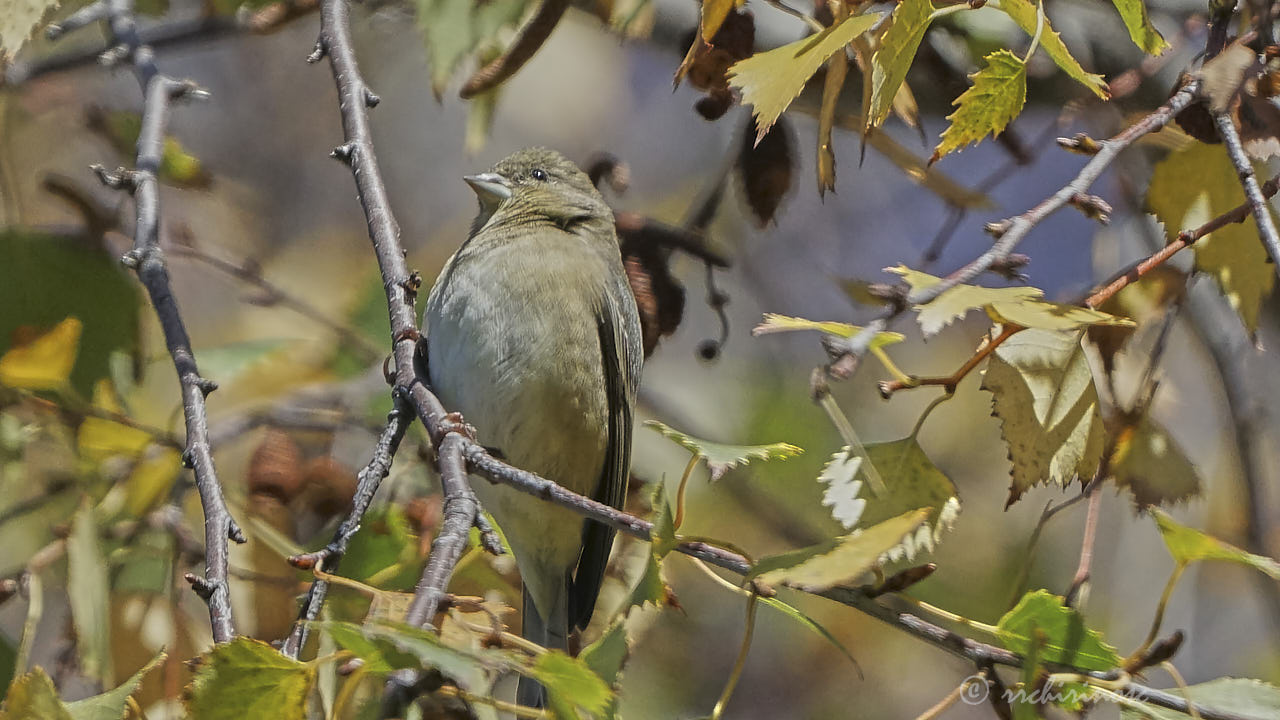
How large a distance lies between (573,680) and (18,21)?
2.09 metres

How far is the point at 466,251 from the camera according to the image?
11.8 feet

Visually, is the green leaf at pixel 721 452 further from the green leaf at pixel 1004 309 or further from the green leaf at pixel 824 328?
the green leaf at pixel 1004 309

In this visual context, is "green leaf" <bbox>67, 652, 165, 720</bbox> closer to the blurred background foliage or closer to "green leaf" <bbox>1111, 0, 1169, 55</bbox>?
the blurred background foliage

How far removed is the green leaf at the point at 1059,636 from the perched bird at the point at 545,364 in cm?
153

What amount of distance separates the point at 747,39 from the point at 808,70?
43.0 inches

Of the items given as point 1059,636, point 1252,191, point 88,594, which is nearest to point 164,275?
point 88,594

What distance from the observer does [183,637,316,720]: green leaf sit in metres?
1.50

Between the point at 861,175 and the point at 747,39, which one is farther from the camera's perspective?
the point at 861,175

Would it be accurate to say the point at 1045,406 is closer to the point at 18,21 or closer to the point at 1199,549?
the point at 1199,549

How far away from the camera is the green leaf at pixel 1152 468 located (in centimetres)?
268

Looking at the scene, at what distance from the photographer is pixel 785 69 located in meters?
2.08

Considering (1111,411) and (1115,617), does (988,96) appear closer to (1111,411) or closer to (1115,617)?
(1111,411)

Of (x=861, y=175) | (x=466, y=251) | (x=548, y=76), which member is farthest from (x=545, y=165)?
(x=548, y=76)

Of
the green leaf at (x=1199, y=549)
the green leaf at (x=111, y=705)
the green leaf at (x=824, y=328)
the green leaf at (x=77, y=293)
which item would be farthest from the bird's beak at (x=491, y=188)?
the green leaf at (x=1199, y=549)
